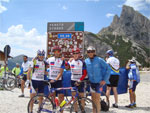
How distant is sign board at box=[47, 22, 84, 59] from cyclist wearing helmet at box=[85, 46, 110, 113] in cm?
832

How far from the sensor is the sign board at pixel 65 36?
1295 cm

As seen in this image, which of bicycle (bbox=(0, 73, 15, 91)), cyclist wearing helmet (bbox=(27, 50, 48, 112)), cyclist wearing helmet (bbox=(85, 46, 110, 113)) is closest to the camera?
cyclist wearing helmet (bbox=(85, 46, 110, 113))

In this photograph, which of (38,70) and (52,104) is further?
(38,70)

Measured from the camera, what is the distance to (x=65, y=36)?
1317cm

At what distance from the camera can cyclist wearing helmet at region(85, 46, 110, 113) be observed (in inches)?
177

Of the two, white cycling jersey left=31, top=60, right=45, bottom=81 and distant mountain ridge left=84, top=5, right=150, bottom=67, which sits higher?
distant mountain ridge left=84, top=5, right=150, bottom=67

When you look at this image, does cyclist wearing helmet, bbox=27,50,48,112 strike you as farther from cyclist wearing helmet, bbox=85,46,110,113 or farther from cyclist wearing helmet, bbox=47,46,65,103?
cyclist wearing helmet, bbox=85,46,110,113

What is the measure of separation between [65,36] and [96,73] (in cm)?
895

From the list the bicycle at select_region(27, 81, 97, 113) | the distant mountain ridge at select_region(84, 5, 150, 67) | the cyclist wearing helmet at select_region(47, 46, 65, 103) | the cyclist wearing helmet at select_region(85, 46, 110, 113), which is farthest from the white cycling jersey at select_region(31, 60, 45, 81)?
the distant mountain ridge at select_region(84, 5, 150, 67)

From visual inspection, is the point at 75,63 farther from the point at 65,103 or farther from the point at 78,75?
the point at 65,103

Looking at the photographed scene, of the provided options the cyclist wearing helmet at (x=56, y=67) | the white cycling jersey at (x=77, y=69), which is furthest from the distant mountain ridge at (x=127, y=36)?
the white cycling jersey at (x=77, y=69)

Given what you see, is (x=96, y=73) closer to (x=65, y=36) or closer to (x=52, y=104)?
(x=52, y=104)

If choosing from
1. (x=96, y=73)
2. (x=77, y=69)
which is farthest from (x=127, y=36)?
(x=96, y=73)

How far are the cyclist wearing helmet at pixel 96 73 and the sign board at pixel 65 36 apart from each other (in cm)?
832
